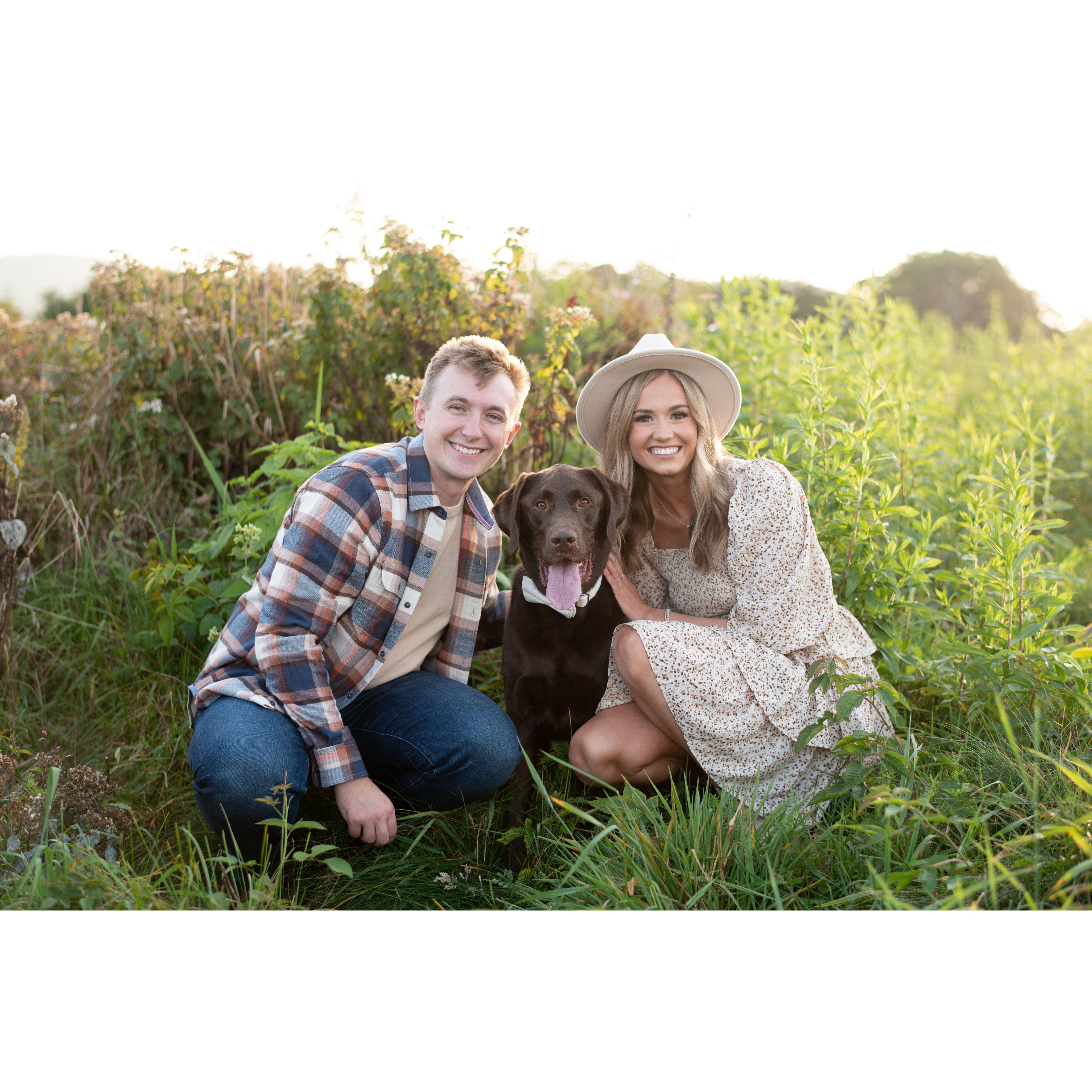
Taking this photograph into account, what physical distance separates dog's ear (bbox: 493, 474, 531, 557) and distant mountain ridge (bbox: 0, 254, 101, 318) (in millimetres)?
2492

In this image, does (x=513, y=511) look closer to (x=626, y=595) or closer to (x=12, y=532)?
(x=626, y=595)

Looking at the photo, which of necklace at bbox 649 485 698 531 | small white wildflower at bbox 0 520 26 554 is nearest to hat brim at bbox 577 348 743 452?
necklace at bbox 649 485 698 531

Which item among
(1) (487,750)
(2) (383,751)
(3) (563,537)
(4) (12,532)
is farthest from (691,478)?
(4) (12,532)

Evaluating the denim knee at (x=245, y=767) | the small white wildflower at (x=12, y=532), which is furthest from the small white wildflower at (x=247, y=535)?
the denim knee at (x=245, y=767)

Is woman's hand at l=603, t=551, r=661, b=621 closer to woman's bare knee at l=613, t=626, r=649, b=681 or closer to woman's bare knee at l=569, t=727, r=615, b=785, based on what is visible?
woman's bare knee at l=613, t=626, r=649, b=681

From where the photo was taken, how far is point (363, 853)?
2.11m

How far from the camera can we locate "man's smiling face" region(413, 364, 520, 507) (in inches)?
84.0

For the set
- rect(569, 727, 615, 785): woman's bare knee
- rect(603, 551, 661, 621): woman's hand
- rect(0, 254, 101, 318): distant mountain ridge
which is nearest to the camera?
rect(569, 727, 615, 785): woman's bare knee

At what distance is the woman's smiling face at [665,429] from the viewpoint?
2305 mm

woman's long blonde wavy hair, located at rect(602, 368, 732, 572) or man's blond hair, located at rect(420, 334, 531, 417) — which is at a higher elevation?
man's blond hair, located at rect(420, 334, 531, 417)

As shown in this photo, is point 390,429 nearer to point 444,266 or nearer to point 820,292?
point 444,266

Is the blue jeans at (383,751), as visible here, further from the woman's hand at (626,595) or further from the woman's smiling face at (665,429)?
the woman's smiling face at (665,429)

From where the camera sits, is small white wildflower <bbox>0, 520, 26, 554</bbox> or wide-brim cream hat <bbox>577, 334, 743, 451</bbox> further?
small white wildflower <bbox>0, 520, 26, 554</bbox>

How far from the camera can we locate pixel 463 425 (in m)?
2.13
